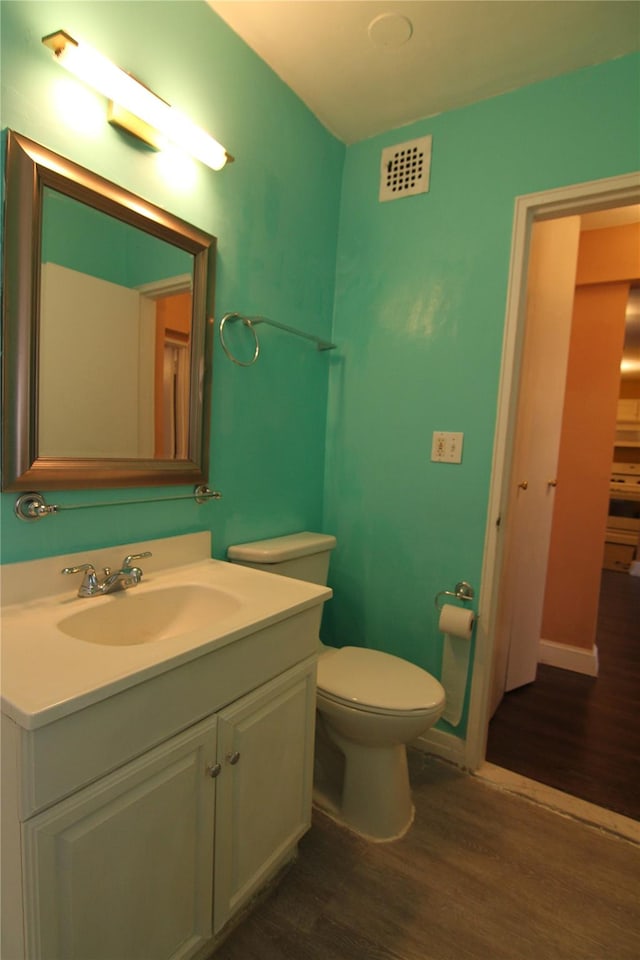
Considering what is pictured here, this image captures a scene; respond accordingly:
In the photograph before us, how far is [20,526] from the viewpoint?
105cm

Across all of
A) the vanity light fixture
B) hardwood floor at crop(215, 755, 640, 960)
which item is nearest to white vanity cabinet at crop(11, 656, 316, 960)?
hardwood floor at crop(215, 755, 640, 960)

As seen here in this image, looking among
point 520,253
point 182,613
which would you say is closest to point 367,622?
point 182,613

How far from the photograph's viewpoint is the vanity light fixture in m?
0.99

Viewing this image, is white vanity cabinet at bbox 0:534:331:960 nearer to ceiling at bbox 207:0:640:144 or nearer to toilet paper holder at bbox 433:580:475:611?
toilet paper holder at bbox 433:580:475:611

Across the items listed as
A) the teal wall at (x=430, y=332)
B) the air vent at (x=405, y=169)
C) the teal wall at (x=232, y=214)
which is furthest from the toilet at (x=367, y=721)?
the air vent at (x=405, y=169)

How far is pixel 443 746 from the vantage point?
187 cm

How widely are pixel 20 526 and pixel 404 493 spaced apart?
4.50 feet

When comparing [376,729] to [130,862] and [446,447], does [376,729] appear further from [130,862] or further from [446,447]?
[446,447]

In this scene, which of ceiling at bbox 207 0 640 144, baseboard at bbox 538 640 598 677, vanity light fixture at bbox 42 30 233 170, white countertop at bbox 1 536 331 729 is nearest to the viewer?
white countertop at bbox 1 536 331 729

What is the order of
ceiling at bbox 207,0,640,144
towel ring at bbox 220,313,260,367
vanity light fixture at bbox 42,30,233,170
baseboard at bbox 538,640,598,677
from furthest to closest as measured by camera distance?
1. baseboard at bbox 538,640,598,677
2. towel ring at bbox 220,313,260,367
3. ceiling at bbox 207,0,640,144
4. vanity light fixture at bbox 42,30,233,170

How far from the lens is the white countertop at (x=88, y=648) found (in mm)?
707

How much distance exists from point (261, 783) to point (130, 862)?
0.36 m

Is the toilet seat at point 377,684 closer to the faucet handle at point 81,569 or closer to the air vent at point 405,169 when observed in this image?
the faucet handle at point 81,569

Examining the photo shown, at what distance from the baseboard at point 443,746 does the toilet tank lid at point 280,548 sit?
876mm
